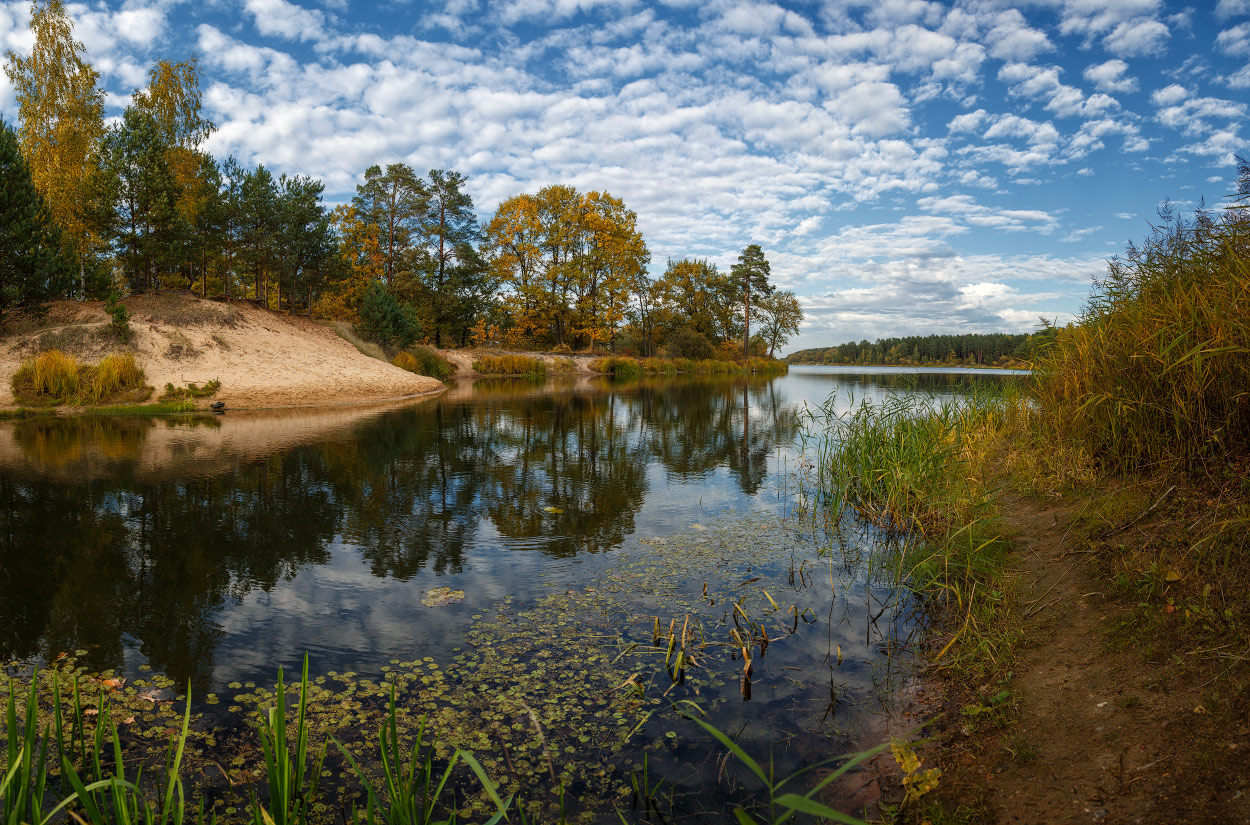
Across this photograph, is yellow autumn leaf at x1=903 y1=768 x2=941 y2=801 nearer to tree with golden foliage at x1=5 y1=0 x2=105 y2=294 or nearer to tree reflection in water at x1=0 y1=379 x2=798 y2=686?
tree reflection in water at x1=0 y1=379 x2=798 y2=686

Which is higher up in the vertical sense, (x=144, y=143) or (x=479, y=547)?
(x=144, y=143)

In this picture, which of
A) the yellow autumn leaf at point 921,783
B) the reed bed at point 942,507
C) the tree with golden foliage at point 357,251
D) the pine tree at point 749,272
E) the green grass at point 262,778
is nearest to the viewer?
the green grass at point 262,778

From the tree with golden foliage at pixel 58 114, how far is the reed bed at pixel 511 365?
19478 millimetres

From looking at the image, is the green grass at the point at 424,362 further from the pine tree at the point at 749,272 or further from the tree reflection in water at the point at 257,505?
the pine tree at the point at 749,272

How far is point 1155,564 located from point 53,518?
10.6 metres

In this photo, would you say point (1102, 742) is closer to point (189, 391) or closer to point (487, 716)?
point (487, 716)

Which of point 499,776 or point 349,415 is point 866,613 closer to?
point 499,776

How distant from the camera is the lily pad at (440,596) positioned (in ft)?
16.9

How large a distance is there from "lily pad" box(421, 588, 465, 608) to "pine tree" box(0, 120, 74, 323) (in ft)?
67.1

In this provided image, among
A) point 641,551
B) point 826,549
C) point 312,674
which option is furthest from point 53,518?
point 826,549

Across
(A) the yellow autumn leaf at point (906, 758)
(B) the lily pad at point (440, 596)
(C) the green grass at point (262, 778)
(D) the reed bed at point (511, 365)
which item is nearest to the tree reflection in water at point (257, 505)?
(B) the lily pad at point (440, 596)

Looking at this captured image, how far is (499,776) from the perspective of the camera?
3.01 metres

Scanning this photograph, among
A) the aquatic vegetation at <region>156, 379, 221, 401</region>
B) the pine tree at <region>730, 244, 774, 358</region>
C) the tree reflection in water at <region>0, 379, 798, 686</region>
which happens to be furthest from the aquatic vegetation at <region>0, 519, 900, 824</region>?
the pine tree at <region>730, 244, 774, 358</region>

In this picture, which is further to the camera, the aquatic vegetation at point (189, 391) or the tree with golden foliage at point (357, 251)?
the tree with golden foliage at point (357, 251)
